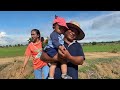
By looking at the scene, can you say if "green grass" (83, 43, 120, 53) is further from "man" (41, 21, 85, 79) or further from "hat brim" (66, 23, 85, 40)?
"man" (41, 21, 85, 79)

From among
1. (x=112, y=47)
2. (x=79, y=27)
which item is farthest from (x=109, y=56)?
(x=79, y=27)

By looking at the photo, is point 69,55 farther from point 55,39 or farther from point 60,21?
point 60,21

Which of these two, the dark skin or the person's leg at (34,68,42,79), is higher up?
the dark skin

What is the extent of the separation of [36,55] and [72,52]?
57cm

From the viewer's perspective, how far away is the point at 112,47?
4.93 metres

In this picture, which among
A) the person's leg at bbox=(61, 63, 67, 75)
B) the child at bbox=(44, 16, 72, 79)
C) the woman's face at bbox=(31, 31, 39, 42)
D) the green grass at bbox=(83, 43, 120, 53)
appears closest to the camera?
the person's leg at bbox=(61, 63, 67, 75)

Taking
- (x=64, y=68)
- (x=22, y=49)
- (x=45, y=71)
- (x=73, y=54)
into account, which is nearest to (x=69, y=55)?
(x=73, y=54)

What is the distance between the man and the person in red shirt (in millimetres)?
230

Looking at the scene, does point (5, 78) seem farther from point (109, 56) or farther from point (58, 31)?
point (109, 56)

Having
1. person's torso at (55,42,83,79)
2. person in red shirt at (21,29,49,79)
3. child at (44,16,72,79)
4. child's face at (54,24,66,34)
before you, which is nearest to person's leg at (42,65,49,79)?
person in red shirt at (21,29,49,79)

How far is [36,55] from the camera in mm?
4832

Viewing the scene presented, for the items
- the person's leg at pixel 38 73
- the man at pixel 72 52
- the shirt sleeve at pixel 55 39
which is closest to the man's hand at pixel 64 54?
the man at pixel 72 52

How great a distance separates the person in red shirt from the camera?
480 cm
